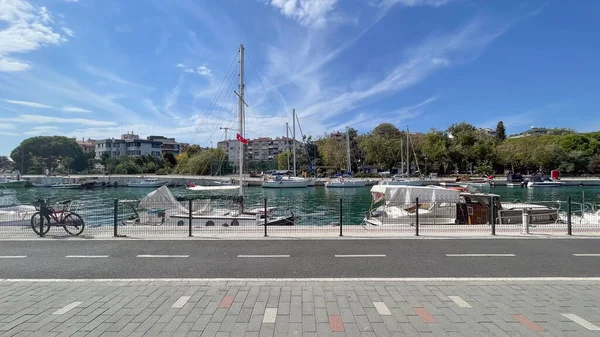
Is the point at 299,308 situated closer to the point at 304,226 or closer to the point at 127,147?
the point at 304,226

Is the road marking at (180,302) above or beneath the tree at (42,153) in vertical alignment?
beneath

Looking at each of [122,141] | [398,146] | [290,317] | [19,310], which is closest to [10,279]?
[19,310]

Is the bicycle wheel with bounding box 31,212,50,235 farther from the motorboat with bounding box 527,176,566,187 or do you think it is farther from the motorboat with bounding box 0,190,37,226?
the motorboat with bounding box 527,176,566,187

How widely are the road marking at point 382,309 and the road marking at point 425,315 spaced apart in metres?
0.42

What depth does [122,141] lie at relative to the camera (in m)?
132

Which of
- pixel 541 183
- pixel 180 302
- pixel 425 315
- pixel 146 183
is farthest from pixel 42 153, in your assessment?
pixel 541 183

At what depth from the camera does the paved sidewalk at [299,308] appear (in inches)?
167

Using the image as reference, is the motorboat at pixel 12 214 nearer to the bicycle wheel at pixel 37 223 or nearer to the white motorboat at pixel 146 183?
the bicycle wheel at pixel 37 223

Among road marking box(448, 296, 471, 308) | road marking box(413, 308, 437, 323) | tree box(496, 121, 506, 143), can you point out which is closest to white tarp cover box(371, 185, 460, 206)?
road marking box(448, 296, 471, 308)

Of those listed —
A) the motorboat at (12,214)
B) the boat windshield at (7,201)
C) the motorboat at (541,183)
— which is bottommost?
the motorboat at (541,183)

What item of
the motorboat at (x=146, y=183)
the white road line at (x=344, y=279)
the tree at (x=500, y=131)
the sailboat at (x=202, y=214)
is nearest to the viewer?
Answer: the white road line at (x=344, y=279)

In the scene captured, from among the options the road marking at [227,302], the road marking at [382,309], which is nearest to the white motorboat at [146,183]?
the road marking at [227,302]

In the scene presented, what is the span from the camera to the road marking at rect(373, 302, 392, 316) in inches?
188

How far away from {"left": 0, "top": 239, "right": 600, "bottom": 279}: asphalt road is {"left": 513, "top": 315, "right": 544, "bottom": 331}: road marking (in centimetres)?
211
